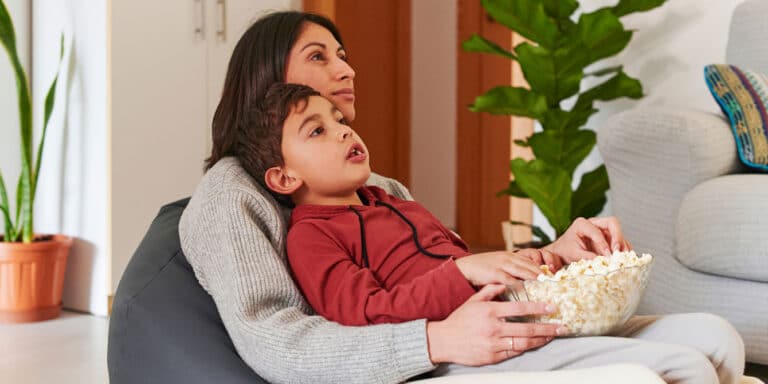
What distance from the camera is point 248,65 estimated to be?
4.66 feet

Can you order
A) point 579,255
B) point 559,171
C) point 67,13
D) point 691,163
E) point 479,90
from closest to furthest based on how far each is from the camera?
point 579,255
point 691,163
point 559,171
point 67,13
point 479,90

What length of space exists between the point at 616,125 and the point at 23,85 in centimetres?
181

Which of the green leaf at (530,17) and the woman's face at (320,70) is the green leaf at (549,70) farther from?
the woman's face at (320,70)

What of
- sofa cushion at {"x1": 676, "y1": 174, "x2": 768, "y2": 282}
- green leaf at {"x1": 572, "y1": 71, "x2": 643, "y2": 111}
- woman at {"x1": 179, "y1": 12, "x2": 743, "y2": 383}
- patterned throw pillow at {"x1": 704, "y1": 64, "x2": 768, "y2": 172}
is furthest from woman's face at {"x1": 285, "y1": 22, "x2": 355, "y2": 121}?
green leaf at {"x1": 572, "y1": 71, "x2": 643, "y2": 111}

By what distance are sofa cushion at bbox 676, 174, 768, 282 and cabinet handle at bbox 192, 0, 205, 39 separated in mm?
1821

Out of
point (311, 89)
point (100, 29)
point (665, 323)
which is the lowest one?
point (665, 323)

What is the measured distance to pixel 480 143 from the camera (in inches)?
198

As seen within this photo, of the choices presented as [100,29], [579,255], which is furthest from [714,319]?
[100,29]

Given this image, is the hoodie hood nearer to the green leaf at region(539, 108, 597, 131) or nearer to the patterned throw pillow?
the patterned throw pillow

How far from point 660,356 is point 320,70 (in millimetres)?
A: 703

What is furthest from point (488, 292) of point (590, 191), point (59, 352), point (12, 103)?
point (12, 103)

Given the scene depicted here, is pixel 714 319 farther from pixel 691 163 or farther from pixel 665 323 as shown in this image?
pixel 691 163

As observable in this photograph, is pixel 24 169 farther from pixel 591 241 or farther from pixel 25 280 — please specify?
pixel 591 241

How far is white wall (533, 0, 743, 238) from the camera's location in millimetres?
3162
